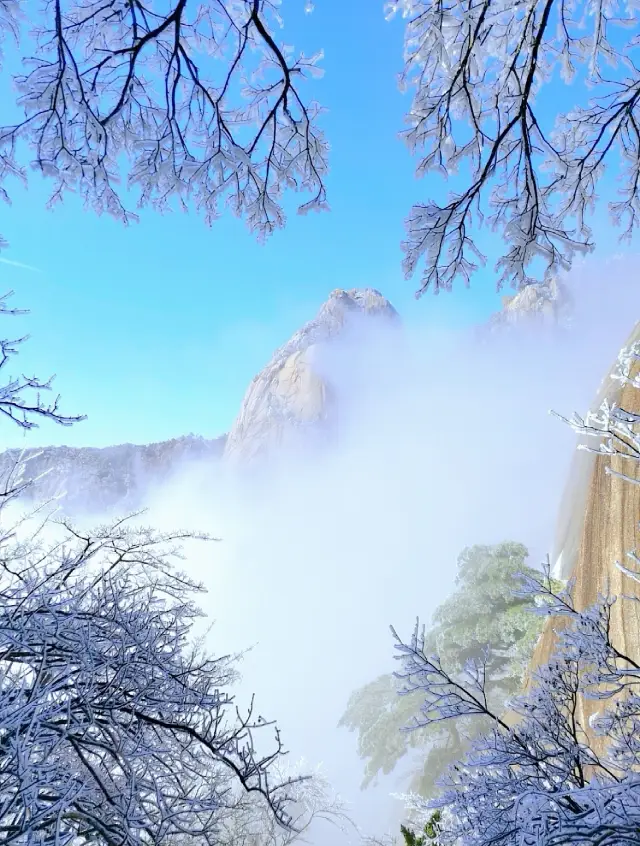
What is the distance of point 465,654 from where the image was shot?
11391mm

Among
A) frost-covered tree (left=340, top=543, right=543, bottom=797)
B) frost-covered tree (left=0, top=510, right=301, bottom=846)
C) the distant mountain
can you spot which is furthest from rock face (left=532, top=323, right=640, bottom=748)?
the distant mountain

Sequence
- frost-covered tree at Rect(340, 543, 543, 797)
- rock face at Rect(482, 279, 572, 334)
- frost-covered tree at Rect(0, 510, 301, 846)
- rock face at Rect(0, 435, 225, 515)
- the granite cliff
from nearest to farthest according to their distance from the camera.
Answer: frost-covered tree at Rect(0, 510, 301, 846), frost-covered tree at Rect(340, 543, 543, 797), rock face at Rect(482, 279, 572, 334), rock face at Rect(0, 435, 225, 515), the granite cliff

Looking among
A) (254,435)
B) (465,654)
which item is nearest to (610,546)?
(465,654)

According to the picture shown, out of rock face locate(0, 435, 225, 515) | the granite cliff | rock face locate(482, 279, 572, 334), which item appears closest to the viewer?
rock face locate(482, 279, 572, 334)

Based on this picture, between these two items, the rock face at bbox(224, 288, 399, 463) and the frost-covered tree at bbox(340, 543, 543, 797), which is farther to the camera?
the rock face at bbox(224, 288, 399, 463)

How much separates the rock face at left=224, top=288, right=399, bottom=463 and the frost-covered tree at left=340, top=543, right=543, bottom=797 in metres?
39.9

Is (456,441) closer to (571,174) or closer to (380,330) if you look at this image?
(380,330)

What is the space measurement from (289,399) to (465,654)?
1762 inches

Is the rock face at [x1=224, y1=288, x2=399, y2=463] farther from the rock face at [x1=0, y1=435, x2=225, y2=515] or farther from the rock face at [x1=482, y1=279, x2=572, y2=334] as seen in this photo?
the rock face at [x1=482, y1=279, x2=572, y2=334]

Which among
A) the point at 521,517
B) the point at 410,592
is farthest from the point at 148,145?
the point at 521,517

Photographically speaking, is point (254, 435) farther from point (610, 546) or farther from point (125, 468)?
point (610, 546)

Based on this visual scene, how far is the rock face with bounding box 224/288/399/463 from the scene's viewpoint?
52.1 metres

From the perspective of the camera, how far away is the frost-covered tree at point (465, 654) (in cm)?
1077

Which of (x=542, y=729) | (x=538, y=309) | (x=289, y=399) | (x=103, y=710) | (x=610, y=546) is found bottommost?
(x=542, y=729)
